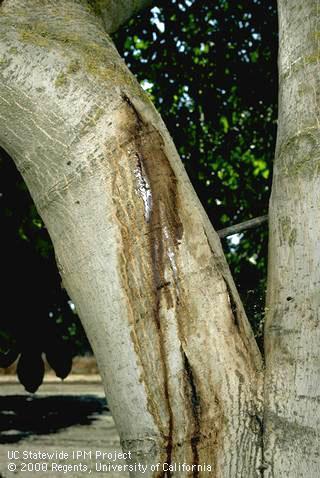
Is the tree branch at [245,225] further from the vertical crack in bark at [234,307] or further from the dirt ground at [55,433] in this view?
the dirt ground at [55,433]

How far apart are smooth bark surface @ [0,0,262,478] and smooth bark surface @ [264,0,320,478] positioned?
6 cm

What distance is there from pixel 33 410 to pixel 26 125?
10.3 metres

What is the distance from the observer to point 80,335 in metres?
4.86

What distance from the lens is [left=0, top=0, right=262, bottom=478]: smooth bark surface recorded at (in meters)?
1.20

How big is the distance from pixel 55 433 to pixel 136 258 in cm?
809

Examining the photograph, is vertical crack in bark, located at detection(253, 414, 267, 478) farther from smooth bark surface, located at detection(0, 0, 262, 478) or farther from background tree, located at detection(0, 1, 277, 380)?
background tree, located at detection(0, 1, 277, 380)

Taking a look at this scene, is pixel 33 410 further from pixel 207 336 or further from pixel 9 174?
pixel 207 336

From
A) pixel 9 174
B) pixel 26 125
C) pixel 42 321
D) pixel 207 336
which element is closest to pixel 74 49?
pixel 26 125

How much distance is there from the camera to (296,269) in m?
1.27

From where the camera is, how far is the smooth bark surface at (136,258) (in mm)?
1197

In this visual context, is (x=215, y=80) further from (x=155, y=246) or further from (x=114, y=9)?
(x=155, y=246)

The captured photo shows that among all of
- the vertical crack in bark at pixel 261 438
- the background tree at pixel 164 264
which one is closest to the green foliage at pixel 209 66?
the background tree at pixel 164 264

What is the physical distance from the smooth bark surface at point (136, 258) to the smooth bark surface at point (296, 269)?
0.19 feet

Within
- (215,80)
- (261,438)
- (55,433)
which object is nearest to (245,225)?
(261,438)
